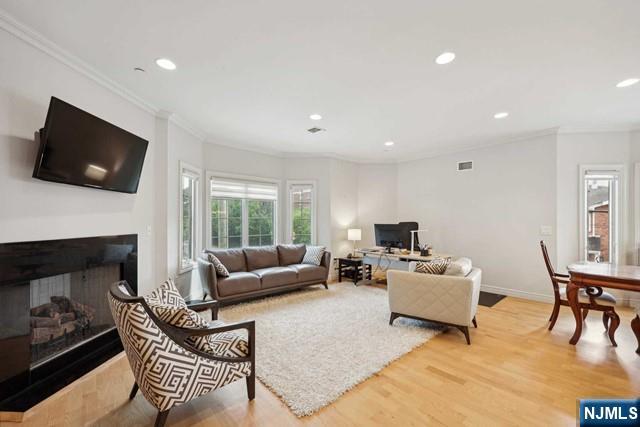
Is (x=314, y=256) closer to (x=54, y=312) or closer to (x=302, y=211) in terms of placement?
(x=302, y=211)

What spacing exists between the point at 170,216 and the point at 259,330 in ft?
6.69

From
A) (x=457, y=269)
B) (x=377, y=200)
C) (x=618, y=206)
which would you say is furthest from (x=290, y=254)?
(x=618, y=206)

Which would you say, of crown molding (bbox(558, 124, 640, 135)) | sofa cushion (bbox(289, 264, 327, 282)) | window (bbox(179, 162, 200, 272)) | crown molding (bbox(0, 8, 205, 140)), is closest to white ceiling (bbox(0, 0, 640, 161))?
crown molding (bbox(0, 8, 205, 140))

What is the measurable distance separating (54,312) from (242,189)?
3.46 meters

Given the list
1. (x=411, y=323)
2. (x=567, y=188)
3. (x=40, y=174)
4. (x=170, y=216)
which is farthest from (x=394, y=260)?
(x=40, y=174)

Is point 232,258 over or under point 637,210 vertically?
under

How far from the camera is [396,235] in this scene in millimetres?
5031

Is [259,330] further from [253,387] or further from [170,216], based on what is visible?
[170,216]

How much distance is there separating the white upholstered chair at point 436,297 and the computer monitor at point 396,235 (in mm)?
1583

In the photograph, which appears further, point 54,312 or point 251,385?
point 54,312

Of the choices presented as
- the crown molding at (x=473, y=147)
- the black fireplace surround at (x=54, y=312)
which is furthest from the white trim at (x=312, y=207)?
the black fireplace surround at (x=54, y=312)

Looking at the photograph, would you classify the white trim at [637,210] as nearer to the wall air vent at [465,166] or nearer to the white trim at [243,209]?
the wall air vent at [465,166]

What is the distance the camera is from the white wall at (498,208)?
4.56 meters

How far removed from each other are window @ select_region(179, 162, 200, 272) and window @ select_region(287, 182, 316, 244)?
202cm
